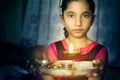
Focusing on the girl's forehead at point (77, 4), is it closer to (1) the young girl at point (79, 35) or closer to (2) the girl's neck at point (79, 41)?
(1) the young girl at point (79, 35)

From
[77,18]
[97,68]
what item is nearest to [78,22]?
[77,18]

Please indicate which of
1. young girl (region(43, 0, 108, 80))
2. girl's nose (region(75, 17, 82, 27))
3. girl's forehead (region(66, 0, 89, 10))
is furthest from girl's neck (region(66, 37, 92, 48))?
girl's forehead (region(66, 0, 89, 10))

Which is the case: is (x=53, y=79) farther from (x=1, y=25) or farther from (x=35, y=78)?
(x=1, y=25)

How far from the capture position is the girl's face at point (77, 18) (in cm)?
251

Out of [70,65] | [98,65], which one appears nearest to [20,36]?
[70,65]

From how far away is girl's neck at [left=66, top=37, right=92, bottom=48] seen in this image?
8.30ft

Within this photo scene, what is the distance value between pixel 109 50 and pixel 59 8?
1.69ft

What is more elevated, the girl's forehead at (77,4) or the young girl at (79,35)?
the girl's forehead at (77,4)

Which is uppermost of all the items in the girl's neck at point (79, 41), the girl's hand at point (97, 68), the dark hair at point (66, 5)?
the dark hair at point (66, 5)

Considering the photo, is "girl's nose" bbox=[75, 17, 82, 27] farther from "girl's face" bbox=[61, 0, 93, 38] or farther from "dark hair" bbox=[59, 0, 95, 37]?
"dark hair" bbox=[59, 0, 95, 37]

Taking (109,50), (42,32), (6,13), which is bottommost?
(109,50)

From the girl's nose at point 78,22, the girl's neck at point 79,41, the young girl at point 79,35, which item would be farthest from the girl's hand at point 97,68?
the girl's nose at point 78,22

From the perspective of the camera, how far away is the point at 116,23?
2541mm

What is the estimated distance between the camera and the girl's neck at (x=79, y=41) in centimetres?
253
